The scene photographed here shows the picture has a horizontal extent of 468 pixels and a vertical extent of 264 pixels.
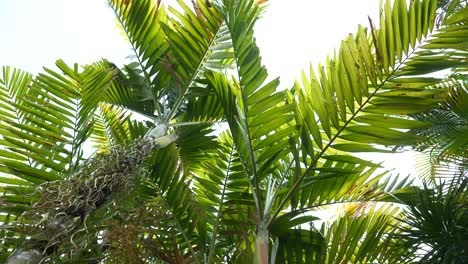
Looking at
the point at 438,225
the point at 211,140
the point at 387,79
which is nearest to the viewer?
the point at 387,79

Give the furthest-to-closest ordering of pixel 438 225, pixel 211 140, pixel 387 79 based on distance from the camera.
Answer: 1. pixel 211 140
2. pixel 438 225
3. pixel 387 79

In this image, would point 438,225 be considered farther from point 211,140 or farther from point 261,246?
point 211,140

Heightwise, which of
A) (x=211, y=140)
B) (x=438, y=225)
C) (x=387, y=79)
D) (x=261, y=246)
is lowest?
(x=261, y=246)

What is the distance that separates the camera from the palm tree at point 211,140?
6.31 feet

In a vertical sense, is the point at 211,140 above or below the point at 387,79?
below

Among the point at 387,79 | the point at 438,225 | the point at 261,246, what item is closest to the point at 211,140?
the point at 261,246

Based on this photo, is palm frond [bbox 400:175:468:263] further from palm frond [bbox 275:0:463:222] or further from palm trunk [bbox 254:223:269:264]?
palm trunk [bbox 254:223:269:264]

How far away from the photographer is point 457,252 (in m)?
2.39

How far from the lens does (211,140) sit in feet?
9.70

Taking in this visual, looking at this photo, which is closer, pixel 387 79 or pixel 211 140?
pixel 387 79

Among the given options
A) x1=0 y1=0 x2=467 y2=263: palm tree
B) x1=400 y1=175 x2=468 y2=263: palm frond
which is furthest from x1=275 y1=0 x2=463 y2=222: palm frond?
x1=400 y1=175 x2=468 y2=263: palm frond

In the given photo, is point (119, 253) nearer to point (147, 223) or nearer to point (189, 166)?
point (147, 223)

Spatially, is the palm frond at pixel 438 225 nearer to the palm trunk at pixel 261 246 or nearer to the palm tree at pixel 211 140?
the palm tree at pixel 211 140

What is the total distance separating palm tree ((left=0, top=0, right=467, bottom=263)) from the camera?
6.31 feet
